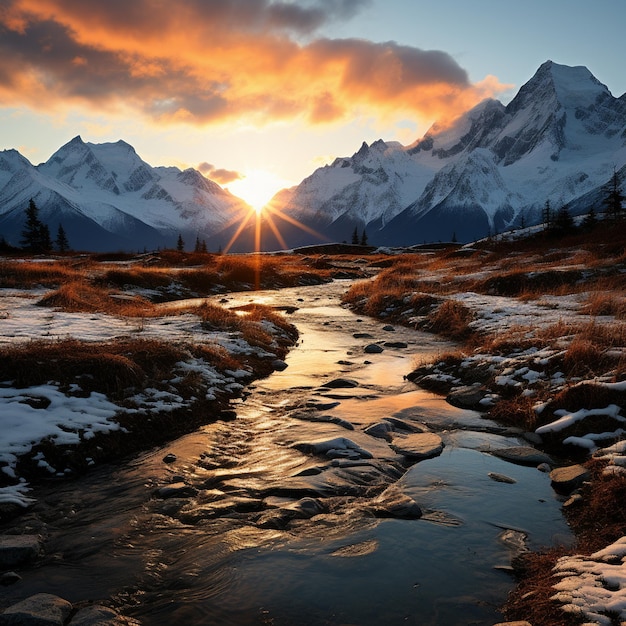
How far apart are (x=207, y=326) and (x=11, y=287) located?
17.0 metres

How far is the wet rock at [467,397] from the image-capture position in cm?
1188

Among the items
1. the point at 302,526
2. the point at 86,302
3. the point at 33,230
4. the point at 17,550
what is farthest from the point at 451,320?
the point at 33,230

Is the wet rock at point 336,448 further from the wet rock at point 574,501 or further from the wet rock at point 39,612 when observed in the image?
the wet rock at point 39,612

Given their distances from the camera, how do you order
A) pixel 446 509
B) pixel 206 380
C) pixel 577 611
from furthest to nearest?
pixel 206 380
pixel 446 509
pixel 577 611

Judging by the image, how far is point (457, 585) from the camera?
5305 mm

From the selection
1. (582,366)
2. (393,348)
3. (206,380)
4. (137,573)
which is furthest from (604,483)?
(393,348)

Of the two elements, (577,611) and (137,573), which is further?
(137,573)

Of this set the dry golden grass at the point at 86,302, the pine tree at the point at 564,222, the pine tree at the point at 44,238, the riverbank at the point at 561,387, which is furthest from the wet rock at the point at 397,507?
the pine tree at the point at 44,238

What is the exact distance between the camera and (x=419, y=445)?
366 inches

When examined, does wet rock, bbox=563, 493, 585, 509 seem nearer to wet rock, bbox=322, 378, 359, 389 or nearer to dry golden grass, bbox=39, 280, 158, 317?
wet rock, bbox=322, 378, 359, 389

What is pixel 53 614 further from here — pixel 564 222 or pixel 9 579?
pixel 564 222

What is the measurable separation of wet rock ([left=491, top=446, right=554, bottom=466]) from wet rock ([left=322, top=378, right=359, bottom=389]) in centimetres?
512

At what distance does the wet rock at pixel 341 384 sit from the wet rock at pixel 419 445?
3.79m

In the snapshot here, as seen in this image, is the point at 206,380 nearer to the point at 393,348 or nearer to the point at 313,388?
the point at 313,388
